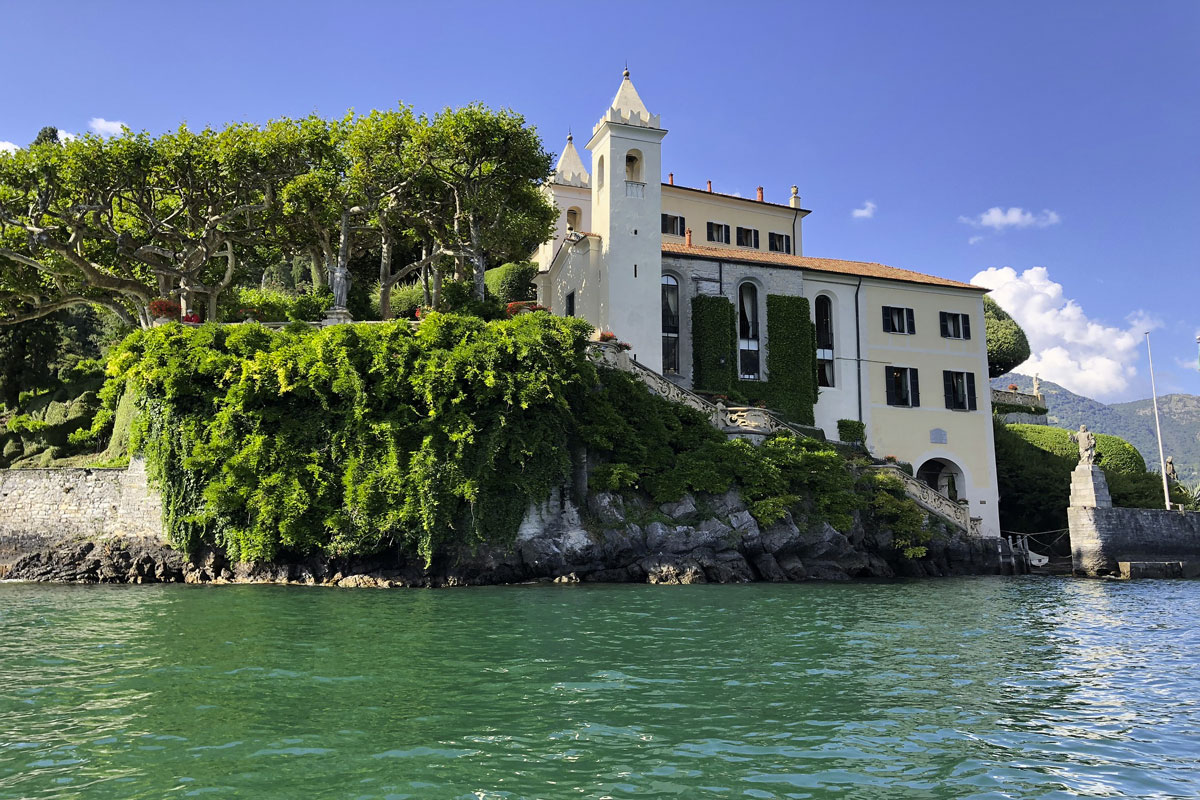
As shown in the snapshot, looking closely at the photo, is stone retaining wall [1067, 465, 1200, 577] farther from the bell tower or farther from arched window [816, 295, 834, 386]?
the bell tower

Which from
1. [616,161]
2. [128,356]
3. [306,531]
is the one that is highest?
[616,161]

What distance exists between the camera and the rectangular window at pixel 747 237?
165 ft

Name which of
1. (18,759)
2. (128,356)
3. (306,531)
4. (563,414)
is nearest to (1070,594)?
(563,414)

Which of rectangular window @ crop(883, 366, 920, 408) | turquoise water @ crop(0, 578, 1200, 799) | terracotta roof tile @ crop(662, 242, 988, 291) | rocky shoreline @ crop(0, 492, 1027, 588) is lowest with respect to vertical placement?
turquoise water @ crop(0, 578, 1200, 799)

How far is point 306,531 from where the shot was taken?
2412 centimetres

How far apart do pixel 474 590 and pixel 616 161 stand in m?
20.3

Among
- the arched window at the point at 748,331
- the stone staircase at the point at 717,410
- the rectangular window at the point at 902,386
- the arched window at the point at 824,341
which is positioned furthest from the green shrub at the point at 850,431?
the stone staircase at the point at 717,410

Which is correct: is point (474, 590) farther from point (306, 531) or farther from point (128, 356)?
point (128, 356)

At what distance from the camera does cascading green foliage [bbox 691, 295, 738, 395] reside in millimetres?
36938

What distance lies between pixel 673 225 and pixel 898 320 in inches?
563

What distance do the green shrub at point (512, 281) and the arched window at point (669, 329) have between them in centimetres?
989

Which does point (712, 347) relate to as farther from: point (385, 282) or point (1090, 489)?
point (1090, 489)

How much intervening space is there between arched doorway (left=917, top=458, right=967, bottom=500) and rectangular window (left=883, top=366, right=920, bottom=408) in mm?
Answer: 3244

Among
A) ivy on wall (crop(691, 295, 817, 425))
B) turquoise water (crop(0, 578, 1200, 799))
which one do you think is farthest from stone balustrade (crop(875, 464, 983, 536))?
turquoise water (crop(0, 578, 1200, 799))
